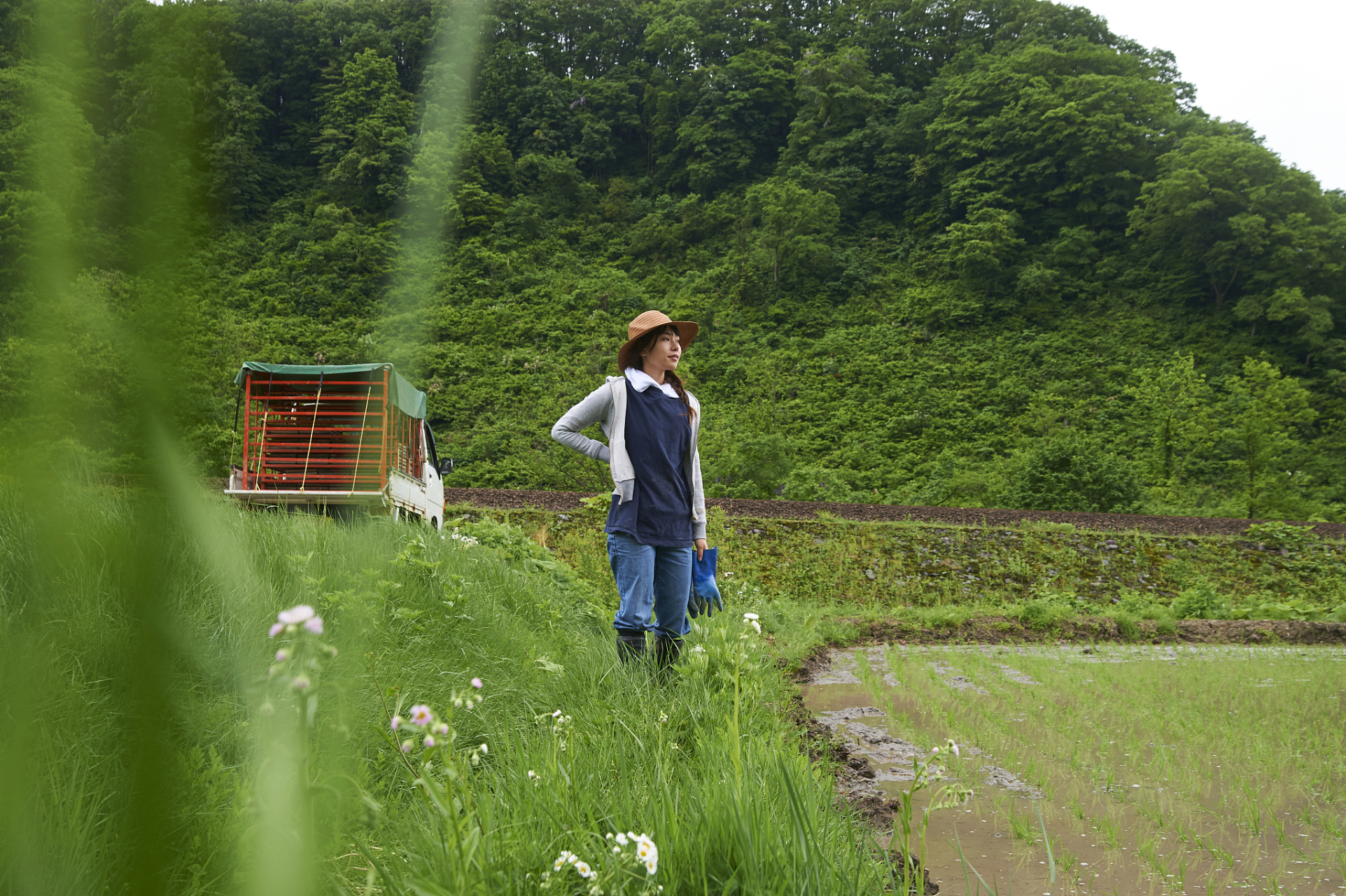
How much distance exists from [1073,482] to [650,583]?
15812 mm

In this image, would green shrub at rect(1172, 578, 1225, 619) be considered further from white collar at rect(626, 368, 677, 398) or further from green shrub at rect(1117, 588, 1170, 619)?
white collar at rect(626, 368, 677, 398)

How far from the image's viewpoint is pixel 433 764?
6.73ft

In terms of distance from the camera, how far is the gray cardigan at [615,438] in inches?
136

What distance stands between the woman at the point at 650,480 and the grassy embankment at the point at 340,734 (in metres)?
0.25

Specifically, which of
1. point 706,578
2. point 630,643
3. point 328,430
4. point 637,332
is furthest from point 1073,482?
point 630,643

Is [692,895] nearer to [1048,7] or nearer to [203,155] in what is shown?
[203,155]

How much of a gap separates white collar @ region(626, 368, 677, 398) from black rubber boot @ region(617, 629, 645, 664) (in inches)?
42.9

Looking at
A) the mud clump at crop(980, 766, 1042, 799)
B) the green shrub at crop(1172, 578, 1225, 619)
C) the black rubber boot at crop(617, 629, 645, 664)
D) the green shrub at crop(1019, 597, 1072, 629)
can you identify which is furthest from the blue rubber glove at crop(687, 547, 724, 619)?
the green shrub at crop(1172, 578, 1225, 619)

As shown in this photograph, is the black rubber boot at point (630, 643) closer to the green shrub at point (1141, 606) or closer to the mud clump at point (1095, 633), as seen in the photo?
the mud clump at point (1095, 633)

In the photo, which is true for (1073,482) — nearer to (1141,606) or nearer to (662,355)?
(1141,606)

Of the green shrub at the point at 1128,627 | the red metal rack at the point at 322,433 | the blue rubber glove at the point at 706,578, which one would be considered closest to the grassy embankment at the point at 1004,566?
the green shrub at the point at 1128,627

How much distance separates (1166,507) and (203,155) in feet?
73.0

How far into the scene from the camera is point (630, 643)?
3531 millimetres

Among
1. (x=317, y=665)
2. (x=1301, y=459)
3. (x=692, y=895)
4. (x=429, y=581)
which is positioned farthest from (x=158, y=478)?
(x=1301, y=459)
